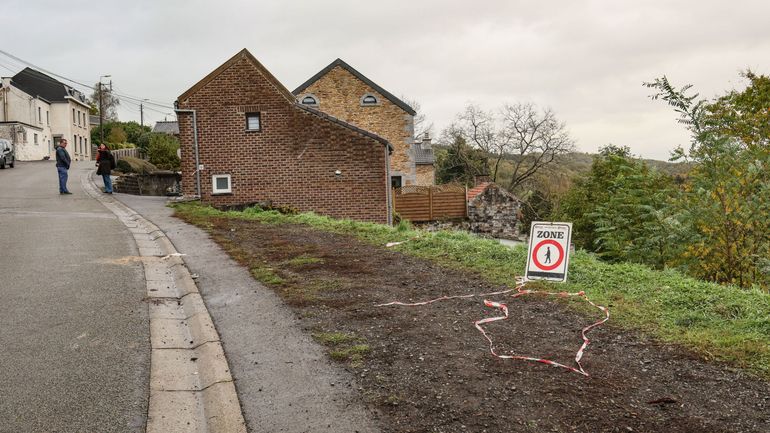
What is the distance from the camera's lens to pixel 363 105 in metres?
36.0

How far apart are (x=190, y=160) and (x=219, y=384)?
17.6 metres

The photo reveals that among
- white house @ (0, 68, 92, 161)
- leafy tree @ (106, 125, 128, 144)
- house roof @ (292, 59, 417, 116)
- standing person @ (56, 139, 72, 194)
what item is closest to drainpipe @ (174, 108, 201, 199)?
standing person @ (56, 139, 72, 194)

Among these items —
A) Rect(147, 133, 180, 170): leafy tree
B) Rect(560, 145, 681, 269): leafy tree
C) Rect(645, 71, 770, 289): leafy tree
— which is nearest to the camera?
Rect(645, 71, 770, 289): leafy tree

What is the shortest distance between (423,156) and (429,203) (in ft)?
58.9

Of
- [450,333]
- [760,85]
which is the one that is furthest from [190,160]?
[760,85]

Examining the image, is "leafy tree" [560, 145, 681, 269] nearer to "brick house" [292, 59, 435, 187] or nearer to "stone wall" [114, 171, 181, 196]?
"stone wall" [114, 171, 181, 196]

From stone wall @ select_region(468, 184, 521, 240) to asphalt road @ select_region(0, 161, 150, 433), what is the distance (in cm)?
2331

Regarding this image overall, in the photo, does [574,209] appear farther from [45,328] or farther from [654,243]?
[45,328]

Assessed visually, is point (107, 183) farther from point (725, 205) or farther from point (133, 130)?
point (133, 130)

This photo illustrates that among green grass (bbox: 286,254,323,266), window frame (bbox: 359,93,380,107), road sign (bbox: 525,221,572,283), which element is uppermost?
A: window frame (bbox: 359,93,380,107)

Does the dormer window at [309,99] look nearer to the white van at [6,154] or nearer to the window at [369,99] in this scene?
the window at [369,99]

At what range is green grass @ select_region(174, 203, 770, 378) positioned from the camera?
4918 mm

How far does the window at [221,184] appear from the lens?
21.1 metres

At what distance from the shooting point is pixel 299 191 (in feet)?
70.4
